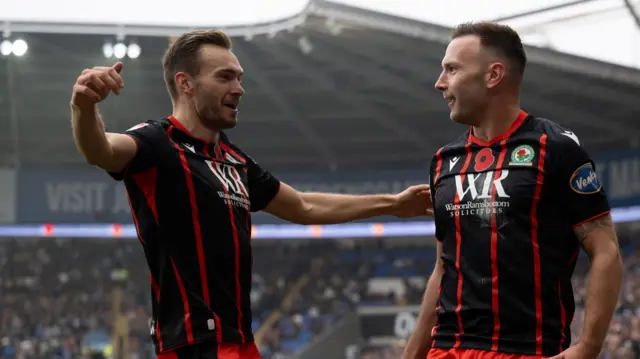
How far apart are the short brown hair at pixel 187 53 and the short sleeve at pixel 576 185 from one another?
5.14 feet

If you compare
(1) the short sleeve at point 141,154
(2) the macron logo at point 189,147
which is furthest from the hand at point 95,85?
(2) the macron logo at point 189,147

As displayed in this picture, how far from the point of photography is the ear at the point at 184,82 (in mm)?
4012

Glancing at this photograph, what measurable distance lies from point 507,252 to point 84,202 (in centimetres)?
2263

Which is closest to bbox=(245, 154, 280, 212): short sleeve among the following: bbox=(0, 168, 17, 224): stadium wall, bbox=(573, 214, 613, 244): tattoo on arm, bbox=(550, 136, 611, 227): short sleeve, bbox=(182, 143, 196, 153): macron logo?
bbox=(182, 143, 196, 153): macron logo

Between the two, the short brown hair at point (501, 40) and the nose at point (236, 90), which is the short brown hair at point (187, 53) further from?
the short brown hair at point (501, 40)

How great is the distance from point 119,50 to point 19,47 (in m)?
2.22

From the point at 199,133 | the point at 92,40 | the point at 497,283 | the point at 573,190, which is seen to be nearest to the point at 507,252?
the point at 497,283

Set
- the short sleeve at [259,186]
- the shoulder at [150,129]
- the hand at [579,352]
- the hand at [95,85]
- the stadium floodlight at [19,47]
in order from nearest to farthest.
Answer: the hand at [579,352] < the hand at [95,85] < the shoulder at [150,129] < the short sleeve at [259,186] < the stadium floodlight at [19,47]

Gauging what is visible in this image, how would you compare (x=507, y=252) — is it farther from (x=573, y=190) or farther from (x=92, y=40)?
(x=92, y=40)

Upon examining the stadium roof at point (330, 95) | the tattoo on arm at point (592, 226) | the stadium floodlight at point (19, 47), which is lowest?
the tattoo on arm at point (592, 226)

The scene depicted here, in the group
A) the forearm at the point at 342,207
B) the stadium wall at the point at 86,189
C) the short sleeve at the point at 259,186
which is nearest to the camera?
the short sleeve at the point at 259,186

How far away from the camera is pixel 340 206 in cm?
473

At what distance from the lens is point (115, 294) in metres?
25.7

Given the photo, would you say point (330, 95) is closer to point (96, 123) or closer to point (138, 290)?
point (138, 290)
